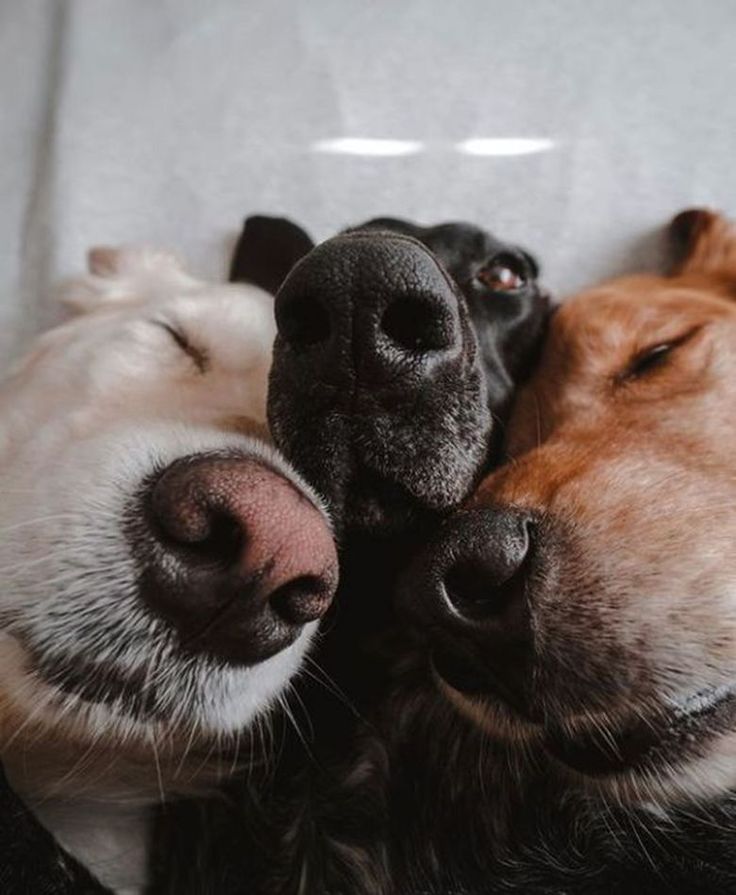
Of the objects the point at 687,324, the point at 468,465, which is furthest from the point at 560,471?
the point at 687,324

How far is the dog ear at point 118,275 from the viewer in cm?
154

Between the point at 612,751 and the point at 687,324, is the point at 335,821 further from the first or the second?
the point at 687,324

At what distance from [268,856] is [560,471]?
522 mm

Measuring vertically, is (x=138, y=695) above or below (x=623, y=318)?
below

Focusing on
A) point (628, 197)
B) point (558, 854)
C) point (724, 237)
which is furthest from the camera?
point (628, 197)

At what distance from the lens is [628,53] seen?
5.99ft

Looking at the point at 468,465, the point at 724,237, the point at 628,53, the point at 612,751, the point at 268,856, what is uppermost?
the point at 628,53

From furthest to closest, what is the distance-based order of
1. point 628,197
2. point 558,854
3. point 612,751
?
1. point 628,197
2. point 558,854
3. point 612,751

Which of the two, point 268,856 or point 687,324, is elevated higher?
point 687,324

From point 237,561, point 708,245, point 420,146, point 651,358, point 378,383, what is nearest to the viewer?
point 237,561

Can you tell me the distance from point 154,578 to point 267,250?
33.1 inches

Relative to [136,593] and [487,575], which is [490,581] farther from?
[136,593]

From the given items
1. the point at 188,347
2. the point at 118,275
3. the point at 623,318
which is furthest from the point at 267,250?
the point at 623,318

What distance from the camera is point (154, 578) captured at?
0.82 metres
